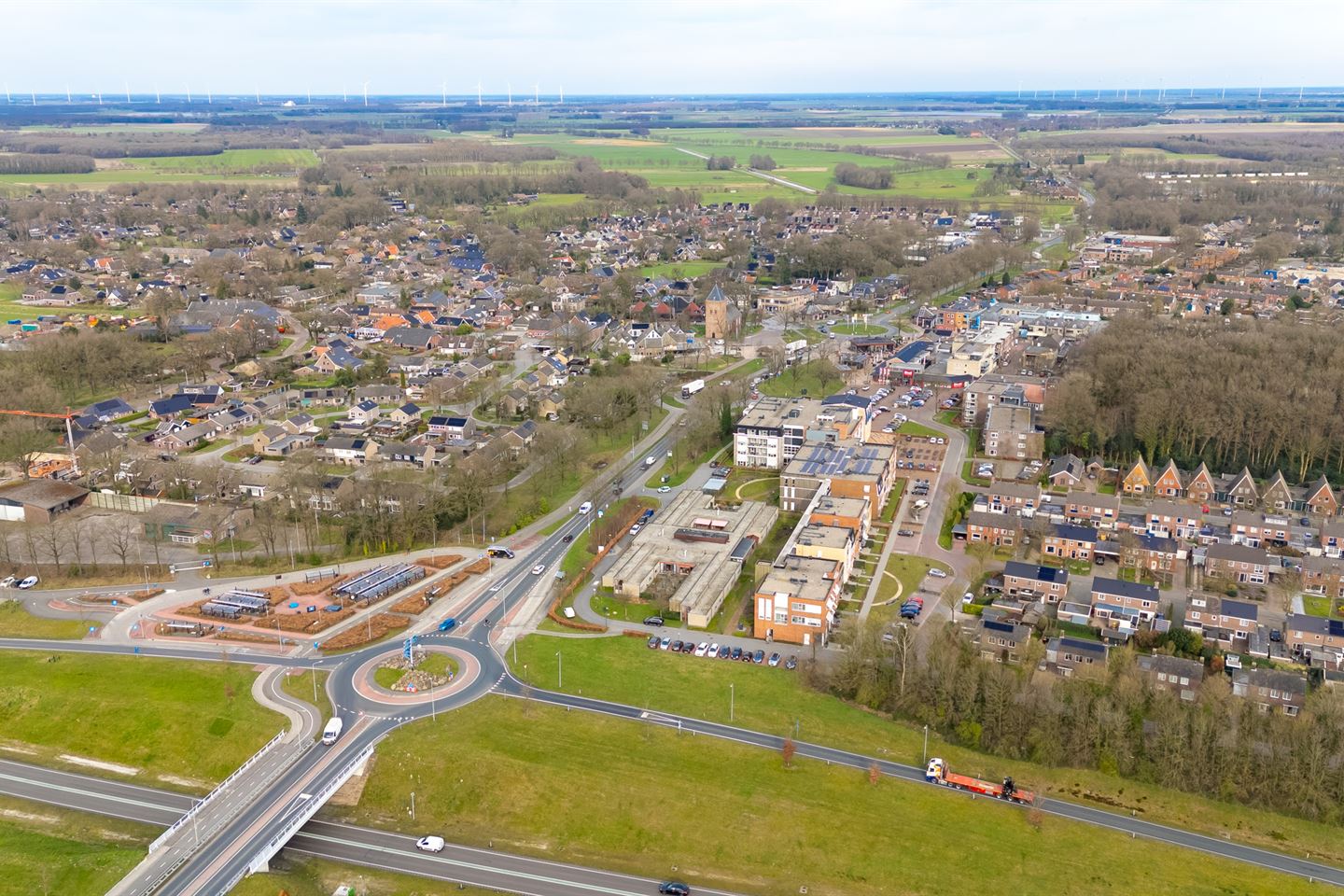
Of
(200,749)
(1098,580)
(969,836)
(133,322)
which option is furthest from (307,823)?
(133,322)

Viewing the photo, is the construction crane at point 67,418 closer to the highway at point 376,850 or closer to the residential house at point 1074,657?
the highway at point 376,850

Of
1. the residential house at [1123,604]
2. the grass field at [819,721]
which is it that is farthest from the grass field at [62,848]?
the residential house at [1123,604]

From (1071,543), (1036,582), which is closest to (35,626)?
(1036,582)

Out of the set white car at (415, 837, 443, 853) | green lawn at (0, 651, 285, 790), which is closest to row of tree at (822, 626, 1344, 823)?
white car at (415, 837, 443, 853)

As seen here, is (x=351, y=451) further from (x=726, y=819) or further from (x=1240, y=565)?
(x=1240, y=565)

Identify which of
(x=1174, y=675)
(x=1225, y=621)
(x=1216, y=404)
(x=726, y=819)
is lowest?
(x=726, y=819)

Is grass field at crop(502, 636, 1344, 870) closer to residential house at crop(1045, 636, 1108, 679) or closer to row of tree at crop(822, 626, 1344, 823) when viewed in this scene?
row of tree at crop(822, 626, 1344, 823)

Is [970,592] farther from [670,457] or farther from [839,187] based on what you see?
[839,187]
